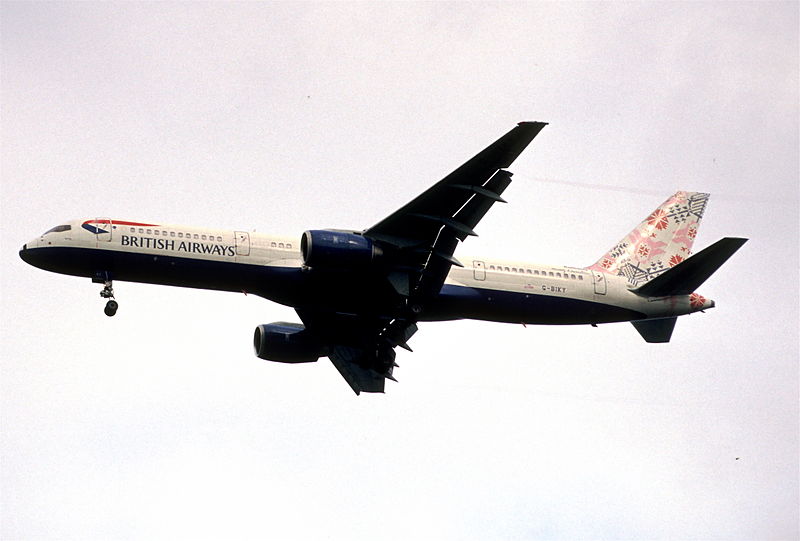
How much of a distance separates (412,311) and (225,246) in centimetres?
825

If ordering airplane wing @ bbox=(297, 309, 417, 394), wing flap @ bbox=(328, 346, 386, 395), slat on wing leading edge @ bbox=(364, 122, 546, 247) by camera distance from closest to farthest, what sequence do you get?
slat on wing leading edge @ bbox=(364, 122, 546, 247)
airplane wing @ bbox=(297, 309, 417, 394)
wing flap @ bbox=(328, 346, 386, 395)

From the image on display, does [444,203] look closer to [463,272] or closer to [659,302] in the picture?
[463,272]

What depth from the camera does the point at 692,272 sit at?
54.7 meters

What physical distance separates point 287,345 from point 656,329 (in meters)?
17.1

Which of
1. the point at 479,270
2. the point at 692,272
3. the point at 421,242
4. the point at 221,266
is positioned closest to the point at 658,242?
the point at 692,272

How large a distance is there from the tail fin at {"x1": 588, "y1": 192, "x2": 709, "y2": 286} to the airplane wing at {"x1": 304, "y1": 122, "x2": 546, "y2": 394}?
10434 mm

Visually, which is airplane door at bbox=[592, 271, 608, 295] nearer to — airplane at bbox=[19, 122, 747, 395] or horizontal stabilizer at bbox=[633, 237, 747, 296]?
airplane at bbox=[19, 122, 747, 395]

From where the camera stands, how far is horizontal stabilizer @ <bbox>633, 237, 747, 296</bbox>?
5244 centimetres

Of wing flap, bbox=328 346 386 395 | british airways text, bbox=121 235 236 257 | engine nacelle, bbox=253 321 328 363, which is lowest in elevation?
wing flap, bbox=328 346 386 395

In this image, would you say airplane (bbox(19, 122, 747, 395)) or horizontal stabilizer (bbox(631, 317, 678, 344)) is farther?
horizontal stabilizer (bbox(631, 317, 678, 344))

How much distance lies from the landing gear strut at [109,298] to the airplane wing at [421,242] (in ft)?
28.4

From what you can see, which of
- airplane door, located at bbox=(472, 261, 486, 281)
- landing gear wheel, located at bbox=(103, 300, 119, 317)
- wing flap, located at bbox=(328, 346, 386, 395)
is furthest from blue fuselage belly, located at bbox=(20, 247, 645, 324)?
wing flap, located at bbox=(328, 346, 386, 395)

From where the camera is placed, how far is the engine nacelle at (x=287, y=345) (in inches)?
2291

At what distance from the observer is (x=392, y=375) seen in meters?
58.1
